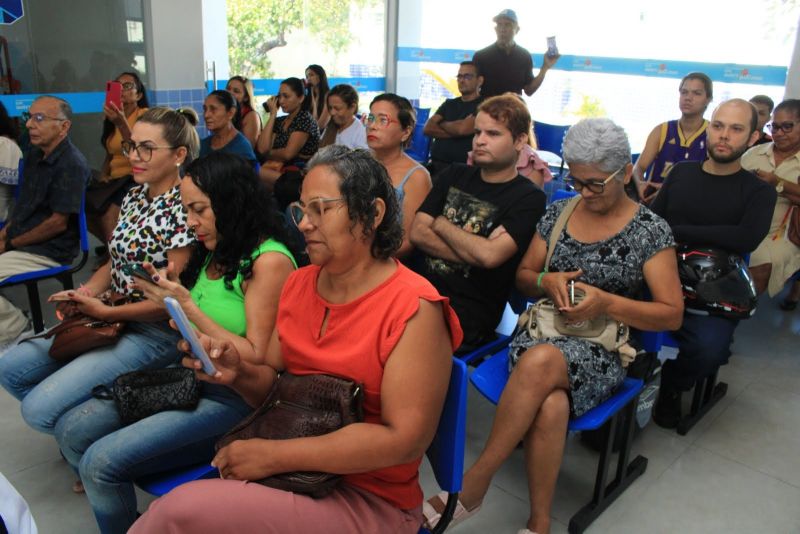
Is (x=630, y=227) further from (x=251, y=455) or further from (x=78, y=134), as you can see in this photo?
(x=78, y=134)

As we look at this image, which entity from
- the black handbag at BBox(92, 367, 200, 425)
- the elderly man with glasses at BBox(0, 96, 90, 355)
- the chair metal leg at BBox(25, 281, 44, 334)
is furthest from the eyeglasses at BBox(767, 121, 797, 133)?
the chair metal leg at BBox(25, 281, 44, 334)

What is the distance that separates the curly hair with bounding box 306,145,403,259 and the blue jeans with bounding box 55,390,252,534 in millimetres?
684

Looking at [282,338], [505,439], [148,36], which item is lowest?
[505,439]

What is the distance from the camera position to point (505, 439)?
215cm

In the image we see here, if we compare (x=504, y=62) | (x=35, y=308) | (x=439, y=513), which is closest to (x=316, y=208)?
(x=439, y=513)

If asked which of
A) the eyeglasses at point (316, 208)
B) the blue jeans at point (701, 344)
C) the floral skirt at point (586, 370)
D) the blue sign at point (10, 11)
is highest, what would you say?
the blue sign at point (10, 11)

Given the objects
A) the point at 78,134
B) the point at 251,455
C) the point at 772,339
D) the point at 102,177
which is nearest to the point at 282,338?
the point at 251,455

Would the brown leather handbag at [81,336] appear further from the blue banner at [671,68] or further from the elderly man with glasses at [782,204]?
the blue banner at [671,68]

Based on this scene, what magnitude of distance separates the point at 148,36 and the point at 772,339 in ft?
18.6

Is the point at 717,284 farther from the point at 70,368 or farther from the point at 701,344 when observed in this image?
the point at 70,368

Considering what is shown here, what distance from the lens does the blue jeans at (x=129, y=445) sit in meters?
1.77

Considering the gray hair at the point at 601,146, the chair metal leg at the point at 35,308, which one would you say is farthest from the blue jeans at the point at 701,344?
the chair metal leg at the point at 35,308

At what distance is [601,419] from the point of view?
211 cm

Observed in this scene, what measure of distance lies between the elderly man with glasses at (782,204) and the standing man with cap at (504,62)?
2.39 meters
